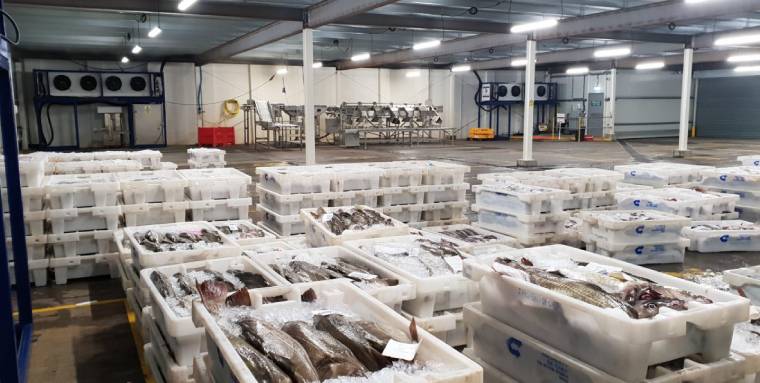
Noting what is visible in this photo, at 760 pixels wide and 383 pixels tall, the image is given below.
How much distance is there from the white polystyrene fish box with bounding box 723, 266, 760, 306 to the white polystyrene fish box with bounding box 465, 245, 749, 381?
1218 millimetres

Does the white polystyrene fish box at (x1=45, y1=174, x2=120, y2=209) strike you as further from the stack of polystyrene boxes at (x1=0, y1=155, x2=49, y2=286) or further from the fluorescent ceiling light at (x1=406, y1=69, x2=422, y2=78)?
the fluorescent ceiling light at (x1=406, y1=69, x2=422, y2=78)

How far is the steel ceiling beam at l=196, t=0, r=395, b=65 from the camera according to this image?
36.4 ft

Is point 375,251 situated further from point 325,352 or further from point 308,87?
point 308,87

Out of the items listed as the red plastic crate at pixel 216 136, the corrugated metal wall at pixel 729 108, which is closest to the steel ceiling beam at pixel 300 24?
the red plastic crate at pixel 216 136

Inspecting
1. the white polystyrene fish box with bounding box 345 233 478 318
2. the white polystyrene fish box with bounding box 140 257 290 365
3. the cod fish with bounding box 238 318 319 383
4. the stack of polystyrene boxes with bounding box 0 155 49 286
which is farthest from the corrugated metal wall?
the cod fish with bounding box 238 318 319 383

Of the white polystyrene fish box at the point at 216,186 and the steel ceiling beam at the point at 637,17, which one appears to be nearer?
the white polystyrene fish box at the point at 216,186

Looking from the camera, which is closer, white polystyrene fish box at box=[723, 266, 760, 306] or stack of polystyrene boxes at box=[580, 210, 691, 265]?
white polystyrene fish box at box=[723, 266, 760, 306]

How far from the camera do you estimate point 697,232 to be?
21.9ft

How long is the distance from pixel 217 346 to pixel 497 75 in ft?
93.5

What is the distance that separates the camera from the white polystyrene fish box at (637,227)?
599 cm

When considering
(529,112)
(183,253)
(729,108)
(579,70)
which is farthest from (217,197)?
(729,108)

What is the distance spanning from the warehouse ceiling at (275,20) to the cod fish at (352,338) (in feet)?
32.9

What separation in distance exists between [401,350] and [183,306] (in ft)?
4.99

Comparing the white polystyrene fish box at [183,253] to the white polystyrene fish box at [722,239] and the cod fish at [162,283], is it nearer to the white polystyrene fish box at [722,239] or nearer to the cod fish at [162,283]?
the cod fish at [162,283]
